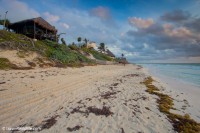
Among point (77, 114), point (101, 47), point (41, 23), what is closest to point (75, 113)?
point (77, 114)

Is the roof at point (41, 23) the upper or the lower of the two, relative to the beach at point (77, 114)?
upper

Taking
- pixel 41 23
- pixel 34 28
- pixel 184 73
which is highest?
pixel 41 23

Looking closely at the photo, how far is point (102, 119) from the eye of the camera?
4469 mm

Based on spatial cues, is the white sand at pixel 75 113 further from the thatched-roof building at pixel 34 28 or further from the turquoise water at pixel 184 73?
the thatched-roof building at pixel 34 28

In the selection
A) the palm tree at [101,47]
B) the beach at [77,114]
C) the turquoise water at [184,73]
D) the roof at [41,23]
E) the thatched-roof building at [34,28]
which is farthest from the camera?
the palm tree at [101,47]

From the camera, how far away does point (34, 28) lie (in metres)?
24.4

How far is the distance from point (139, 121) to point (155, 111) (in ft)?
4.44

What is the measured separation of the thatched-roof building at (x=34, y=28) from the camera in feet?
82.5

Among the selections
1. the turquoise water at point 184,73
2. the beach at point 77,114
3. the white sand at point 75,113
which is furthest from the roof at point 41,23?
the turquoise water at point 184,73

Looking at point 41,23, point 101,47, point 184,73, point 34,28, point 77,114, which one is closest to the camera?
point 77,114

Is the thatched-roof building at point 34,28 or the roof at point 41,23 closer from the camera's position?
the roof at point 41,23

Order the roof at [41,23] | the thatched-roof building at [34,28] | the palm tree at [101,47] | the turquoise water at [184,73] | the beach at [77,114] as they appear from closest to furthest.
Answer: the beach at [77,114], the turquoise water at [184,73], the roof at [41,23], the thatched-roof building at [34,28], the palm tree at [101,47]

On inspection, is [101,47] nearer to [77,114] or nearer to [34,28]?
[34,28]

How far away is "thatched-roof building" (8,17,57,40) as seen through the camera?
25.1 m
